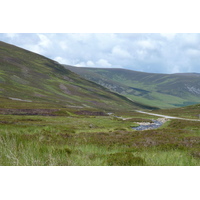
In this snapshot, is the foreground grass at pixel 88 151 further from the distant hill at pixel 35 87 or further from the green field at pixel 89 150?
the distant hill at pixel 35 87

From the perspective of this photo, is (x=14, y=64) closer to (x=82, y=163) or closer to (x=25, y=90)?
(x=25, y=90)

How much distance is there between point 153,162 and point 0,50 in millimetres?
219094

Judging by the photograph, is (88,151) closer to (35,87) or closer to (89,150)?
(89,150)

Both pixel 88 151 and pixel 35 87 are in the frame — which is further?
pixel 35 87

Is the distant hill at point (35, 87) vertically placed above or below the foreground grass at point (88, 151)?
above

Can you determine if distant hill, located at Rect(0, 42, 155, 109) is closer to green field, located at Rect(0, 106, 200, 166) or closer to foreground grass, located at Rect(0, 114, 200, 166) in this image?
green field, located at Rect(0, 106, 200, 166)

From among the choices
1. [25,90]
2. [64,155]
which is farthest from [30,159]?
[25,90]

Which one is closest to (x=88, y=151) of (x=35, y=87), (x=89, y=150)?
(x=89, y=150)

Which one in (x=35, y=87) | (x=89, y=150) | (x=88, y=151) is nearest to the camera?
(x=88, y=151)

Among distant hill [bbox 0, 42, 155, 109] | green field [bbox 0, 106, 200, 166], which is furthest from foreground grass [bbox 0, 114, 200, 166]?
distant hill [bbox 0, 42, 155, 109]

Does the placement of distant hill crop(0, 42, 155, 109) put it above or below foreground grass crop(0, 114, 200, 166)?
above

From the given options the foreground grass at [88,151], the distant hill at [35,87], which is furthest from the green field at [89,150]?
the distant hill at [35,87]

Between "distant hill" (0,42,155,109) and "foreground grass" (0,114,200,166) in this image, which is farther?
"distant hill" (0,42,155,109)

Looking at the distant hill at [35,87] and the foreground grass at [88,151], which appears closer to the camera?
the foreground grass at [88,151]
